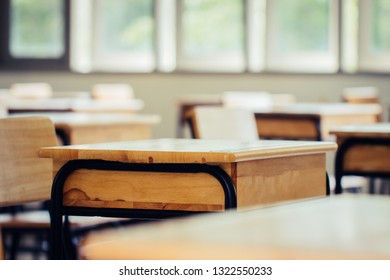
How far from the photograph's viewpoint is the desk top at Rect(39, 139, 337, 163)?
225cm

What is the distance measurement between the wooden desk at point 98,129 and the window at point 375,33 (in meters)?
4.85

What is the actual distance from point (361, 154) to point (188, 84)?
6207mm

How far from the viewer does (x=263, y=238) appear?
30.6 inches

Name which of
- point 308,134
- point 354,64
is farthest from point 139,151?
point 354,64

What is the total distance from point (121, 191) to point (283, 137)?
2889 mm

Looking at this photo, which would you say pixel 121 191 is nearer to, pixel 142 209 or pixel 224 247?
pixel 142 209

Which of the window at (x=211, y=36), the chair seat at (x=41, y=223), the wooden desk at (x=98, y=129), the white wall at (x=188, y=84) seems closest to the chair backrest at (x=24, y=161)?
the chair seat at (x=41, y=223)

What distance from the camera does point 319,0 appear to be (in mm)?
9312

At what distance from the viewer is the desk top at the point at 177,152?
2246 millimetres

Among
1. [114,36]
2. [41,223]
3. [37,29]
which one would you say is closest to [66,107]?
[41,223]

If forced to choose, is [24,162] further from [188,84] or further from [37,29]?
[37,29]

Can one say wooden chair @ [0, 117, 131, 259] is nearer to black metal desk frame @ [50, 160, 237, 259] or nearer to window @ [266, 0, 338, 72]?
black metal desk frame @ [50, 160, 237, 259]

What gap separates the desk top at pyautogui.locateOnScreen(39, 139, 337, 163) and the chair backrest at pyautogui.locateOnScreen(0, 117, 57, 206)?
0.78 feet

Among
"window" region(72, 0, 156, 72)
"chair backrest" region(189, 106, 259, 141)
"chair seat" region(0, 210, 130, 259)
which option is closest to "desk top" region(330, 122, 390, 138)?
"chair backrest" region(189, 106, 259, 141)
